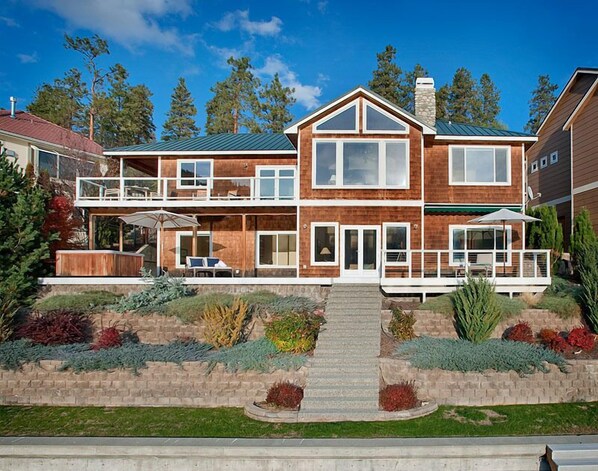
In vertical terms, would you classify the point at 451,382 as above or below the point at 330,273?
below

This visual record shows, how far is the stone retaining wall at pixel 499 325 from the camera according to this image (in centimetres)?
1419

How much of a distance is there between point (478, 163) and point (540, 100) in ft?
122

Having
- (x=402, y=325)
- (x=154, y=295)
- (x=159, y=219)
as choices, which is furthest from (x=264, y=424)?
(x=159, y=219)

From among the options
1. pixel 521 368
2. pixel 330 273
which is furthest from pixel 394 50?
pixel 521 368

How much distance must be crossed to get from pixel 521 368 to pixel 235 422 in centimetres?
624

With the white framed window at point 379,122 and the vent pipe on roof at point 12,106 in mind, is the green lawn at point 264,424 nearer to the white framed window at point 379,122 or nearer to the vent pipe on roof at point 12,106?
the white framed window at point 379,122

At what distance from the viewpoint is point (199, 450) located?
306 inches

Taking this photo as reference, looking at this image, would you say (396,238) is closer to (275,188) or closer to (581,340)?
(275,188)

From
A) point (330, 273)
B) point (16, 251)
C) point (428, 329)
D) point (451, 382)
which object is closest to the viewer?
point (451, 382)

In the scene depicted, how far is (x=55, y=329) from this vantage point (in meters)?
13.0

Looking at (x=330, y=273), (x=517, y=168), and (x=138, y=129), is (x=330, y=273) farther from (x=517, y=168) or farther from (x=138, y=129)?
(x=138, y=129)

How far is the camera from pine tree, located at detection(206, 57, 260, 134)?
138 feet

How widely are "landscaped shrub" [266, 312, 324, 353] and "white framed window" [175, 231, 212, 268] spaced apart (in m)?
9.65

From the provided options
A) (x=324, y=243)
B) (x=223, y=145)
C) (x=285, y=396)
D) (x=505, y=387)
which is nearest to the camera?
(x=285, y=396)
